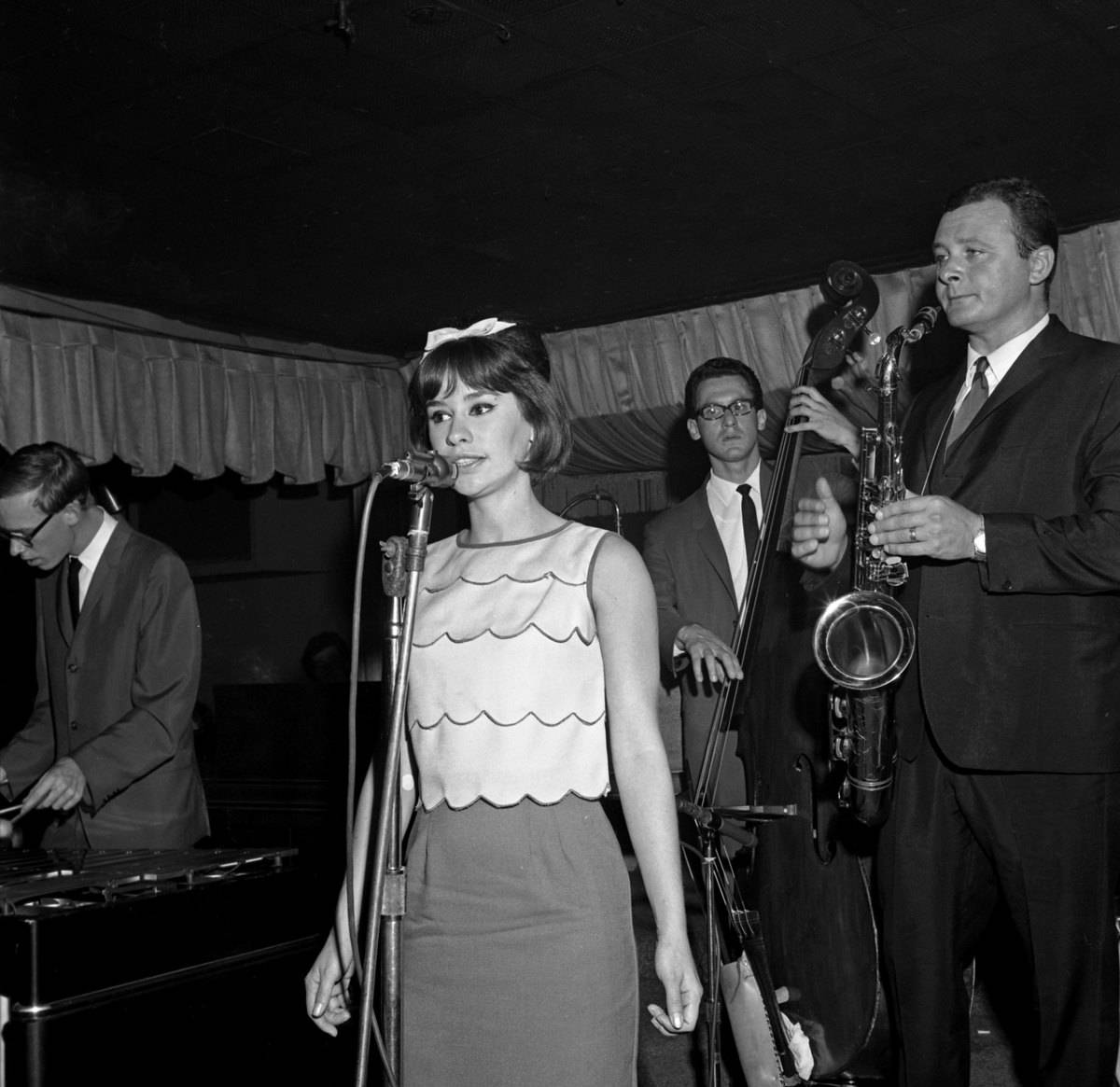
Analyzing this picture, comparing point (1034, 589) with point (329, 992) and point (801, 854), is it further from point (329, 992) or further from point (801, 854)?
point (329, 992)

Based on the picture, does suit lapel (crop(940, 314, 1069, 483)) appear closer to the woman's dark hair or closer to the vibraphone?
the woman's dark hair

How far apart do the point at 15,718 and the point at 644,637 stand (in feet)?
18.1

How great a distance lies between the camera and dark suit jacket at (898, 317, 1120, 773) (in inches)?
88.9

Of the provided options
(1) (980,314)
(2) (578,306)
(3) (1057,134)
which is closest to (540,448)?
(1) (980,314)

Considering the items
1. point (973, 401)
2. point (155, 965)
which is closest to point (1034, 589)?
point (973, 401)

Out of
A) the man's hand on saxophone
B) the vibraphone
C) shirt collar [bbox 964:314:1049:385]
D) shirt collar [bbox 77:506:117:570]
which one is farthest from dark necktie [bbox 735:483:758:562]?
shirt collar [bbox 77:506:117:570]

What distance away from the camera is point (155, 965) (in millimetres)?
2783

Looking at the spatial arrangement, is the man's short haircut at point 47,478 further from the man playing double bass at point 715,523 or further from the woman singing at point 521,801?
the woman singing at point 521,801

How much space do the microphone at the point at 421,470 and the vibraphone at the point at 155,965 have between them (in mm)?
1371

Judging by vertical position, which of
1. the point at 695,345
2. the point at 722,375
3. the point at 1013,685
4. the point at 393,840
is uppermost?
the point at 695,345

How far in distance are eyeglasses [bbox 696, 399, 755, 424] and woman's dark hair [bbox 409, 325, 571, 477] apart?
70.6 inches

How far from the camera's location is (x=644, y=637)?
1912mm

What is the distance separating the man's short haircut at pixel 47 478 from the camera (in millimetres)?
3443

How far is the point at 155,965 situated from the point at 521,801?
1.35 metres
